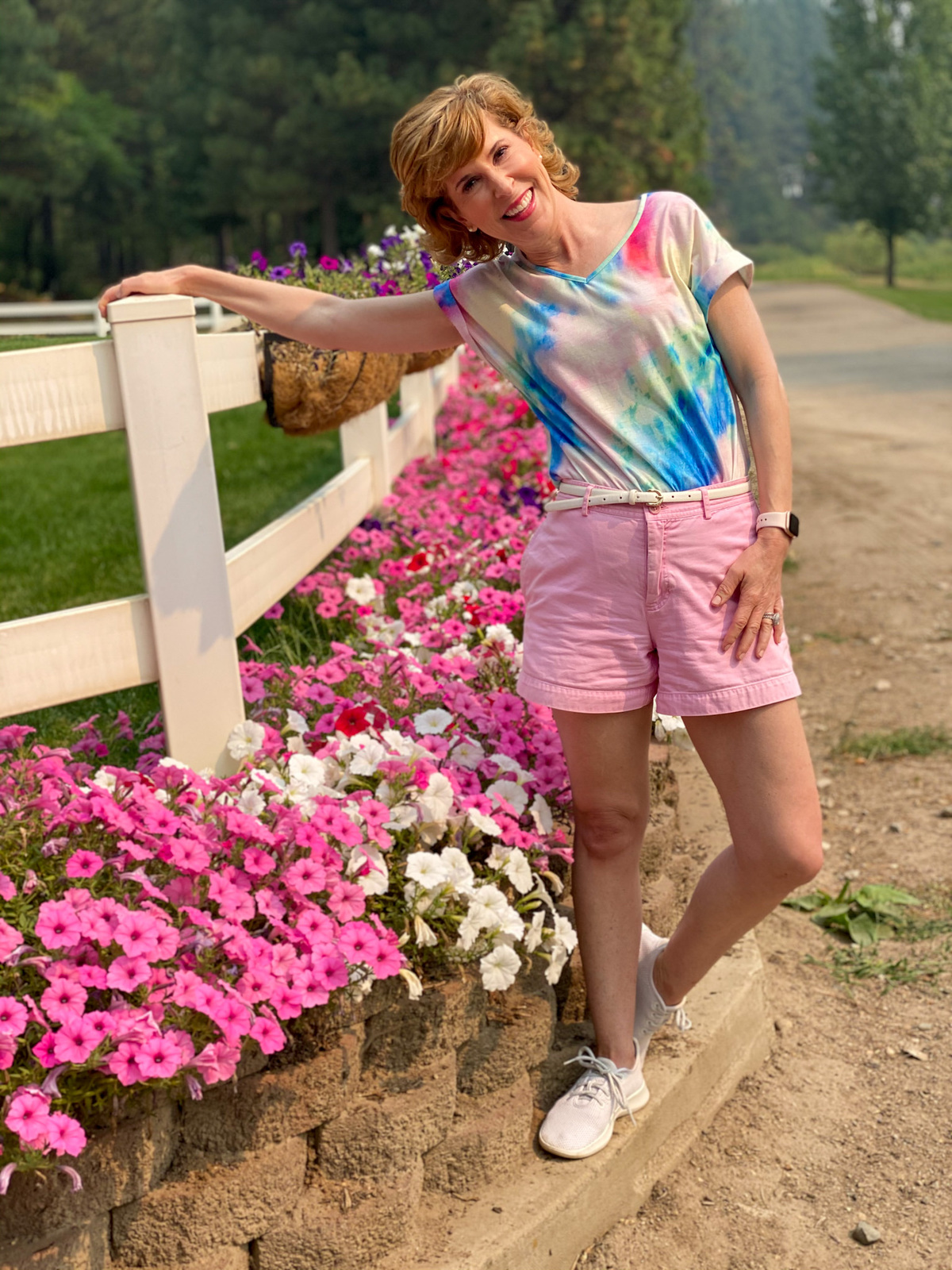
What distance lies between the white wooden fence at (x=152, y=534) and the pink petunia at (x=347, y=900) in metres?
0.70

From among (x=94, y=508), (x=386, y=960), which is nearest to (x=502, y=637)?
(x=386, y=960)

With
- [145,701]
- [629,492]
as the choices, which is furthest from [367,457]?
[629,492]

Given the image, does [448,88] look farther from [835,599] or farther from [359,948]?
[835,599]

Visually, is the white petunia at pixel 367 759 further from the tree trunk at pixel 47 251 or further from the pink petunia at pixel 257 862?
the tree trunk at pixel 47 251

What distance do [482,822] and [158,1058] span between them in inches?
29.2

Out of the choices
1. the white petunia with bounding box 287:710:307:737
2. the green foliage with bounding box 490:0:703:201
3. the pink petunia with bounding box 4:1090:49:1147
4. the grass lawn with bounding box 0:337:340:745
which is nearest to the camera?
the pink petunia with bounding box 4:1090:49:1147

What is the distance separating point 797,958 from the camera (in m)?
3.24

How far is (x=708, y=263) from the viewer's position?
205 cm

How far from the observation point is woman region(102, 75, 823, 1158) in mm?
2039

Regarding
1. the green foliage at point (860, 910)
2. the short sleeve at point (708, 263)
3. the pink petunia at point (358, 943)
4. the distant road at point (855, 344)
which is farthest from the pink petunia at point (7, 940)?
the distant road at point (855, 344)

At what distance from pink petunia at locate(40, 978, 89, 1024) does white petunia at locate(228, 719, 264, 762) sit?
2.68 feet

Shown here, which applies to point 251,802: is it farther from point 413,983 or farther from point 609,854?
point 609,854

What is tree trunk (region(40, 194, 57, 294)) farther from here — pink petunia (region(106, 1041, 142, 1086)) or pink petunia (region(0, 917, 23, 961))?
pink petunia (region(106, 1041, 142, 1086))

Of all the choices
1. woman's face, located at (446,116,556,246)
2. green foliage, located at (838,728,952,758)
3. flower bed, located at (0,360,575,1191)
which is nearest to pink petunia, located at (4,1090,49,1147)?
flower bed, located at (0,360,575,1191)
